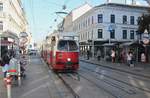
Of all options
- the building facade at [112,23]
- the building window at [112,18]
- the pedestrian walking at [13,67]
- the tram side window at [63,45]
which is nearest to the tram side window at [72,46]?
the tram side window at [63,45]

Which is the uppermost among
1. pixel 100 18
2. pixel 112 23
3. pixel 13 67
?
pixel 100 18

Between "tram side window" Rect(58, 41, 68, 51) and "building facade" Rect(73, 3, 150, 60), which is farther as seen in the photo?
"building facade" Rect(73, 3, 150, 60)

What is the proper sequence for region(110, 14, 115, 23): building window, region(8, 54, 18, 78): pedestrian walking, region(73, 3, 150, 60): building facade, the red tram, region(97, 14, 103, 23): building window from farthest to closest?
region(110, 14, 115, 23): building window
region(97, 14, 103, 23): building window
region(73, 3, 150, 60): building facade
the red tram
region(8, 54, 18, 78): pedestrian walking

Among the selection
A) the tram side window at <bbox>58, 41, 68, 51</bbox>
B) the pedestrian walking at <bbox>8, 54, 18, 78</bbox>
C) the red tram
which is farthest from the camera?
the tram side window at <bbox>58, 41, 68, 51</bbox>

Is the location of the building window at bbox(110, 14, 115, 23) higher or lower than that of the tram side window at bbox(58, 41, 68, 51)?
higher

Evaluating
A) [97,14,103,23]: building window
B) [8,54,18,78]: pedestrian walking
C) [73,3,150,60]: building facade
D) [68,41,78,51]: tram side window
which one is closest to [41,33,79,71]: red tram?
[68,41,78,51]: tram side window

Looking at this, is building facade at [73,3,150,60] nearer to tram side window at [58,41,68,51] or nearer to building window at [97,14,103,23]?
building window at [97,14,103,23]

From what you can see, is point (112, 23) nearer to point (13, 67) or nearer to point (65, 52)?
point (65, 52)

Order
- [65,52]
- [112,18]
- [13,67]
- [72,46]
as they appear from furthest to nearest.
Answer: [112,18] → [72,46] → [65,52] → [13,67]

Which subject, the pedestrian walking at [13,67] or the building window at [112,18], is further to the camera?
the building window at [112,18]

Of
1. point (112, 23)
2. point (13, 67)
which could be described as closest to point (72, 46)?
point (13, 67)

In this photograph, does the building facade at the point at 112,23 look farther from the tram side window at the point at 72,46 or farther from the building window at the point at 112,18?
the tram side window at the point at 72,46

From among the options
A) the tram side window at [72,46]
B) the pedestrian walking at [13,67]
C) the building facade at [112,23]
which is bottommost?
the pedestrian walking at [13,67]

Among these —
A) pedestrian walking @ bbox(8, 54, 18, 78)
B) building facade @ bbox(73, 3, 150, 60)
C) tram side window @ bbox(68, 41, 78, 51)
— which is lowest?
pedestrian walking @ bbox(8, 54, 18, 78)
